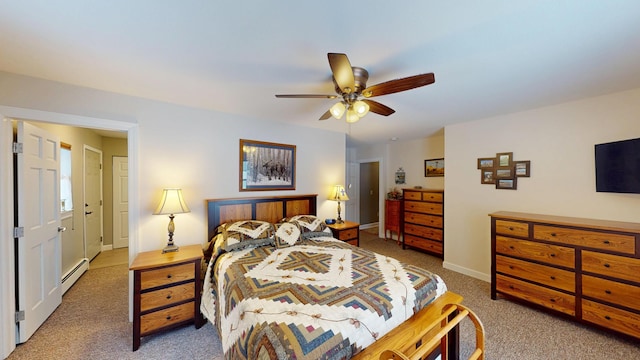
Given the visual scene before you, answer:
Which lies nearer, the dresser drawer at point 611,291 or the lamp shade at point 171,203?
the dresser drawer at point 611,291

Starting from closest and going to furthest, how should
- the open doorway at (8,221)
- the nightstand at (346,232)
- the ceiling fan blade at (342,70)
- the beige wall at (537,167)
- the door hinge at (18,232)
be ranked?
the ceiling fan blade at (342,70) → the open doorway at (8,221) → the door hinge at (18,232) → the beige wall at (537,167) → the nightstand at (346,232)

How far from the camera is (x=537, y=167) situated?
9.20 feet

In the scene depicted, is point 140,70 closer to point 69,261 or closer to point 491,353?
point 69,261

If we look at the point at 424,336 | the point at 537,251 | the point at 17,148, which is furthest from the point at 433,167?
the point at 17,148

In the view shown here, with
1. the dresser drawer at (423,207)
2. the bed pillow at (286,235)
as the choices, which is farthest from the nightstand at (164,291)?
the dresser drawer at (423,207)

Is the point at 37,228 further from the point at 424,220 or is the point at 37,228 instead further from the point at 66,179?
the point at 424,220

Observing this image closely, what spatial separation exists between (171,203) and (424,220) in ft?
13.4

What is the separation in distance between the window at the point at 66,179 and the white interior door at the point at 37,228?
0.67 meters

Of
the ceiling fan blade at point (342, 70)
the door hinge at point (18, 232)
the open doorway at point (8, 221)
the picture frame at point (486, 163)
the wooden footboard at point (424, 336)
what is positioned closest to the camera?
the wooden footboard at point (424, 336)

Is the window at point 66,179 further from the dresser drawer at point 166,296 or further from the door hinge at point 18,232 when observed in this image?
the dresser drawer at point 166,296

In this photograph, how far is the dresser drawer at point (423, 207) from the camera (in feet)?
13.4

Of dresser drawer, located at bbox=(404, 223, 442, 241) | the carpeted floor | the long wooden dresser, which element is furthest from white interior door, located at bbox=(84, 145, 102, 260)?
the long wooden dresser

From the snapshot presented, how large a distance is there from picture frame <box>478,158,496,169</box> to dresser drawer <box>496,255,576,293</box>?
1.26 meters

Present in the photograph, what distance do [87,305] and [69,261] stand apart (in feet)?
3.41
